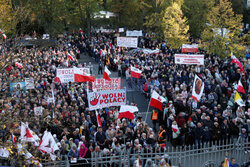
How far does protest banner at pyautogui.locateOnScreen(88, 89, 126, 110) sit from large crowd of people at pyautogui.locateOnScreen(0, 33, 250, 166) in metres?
0.76

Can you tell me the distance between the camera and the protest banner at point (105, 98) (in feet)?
47.1

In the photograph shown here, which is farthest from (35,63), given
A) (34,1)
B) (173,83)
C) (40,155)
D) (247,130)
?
(34,1)

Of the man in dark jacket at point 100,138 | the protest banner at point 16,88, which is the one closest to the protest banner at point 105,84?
the protest banner at point 16,88

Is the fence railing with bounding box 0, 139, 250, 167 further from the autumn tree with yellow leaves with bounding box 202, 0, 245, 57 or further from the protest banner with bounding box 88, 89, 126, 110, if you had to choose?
the autumn tree with yellow leaves with bounding box 202, 0, 245, 57

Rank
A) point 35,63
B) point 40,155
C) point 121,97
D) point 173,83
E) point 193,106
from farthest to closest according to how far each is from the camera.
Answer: point 35,63
point 173,83
point 193,106
point 121,97
point 40,155

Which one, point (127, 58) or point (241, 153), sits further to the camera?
point (127, 58)

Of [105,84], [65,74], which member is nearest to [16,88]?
[65,74]

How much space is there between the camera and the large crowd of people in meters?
12.1

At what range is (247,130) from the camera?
1365 cm

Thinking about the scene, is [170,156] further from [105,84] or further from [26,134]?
[105,84]

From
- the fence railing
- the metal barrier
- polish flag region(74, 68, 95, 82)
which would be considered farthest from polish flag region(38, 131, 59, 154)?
polish flag region(74, 68, 95, 82)

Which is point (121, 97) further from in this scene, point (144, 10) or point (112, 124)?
point (144, 10)

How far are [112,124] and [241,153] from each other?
5.28 metres

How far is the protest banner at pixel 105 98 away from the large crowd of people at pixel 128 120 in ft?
2.49
